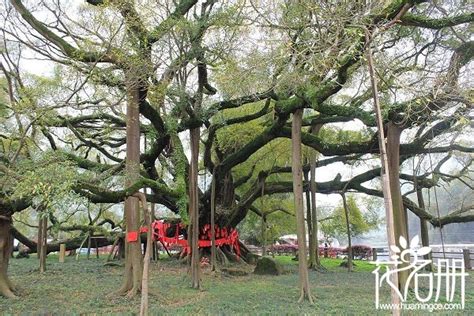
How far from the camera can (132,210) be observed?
283 inches

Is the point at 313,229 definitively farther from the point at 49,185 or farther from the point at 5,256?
the point at 49,185

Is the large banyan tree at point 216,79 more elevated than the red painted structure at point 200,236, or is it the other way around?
the large banyan tree at point 216,79

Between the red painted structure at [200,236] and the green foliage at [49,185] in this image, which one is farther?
Answer: the red painted structure at [200,236]

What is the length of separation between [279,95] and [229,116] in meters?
3.38

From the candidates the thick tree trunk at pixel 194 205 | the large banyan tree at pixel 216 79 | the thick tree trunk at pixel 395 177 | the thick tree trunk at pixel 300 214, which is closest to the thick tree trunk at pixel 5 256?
the large banyan tree at pixel 216 79

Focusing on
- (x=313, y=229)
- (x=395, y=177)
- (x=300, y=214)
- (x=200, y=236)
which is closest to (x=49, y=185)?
(x=300, y=214)

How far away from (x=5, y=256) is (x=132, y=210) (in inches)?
92.0

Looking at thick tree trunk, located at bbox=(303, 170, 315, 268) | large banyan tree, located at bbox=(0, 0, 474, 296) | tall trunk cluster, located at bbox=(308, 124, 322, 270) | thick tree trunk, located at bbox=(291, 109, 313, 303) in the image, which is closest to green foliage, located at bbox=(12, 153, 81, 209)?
large banyan tree, located at bbox=(0, 0, 474, 296)

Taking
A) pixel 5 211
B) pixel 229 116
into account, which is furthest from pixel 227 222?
pixel 5 211

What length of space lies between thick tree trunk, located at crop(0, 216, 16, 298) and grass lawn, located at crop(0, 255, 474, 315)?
0.28 metres

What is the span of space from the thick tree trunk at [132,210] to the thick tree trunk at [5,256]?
184cm

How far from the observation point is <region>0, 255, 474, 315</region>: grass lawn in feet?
18.8

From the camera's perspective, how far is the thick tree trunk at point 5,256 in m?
6.81

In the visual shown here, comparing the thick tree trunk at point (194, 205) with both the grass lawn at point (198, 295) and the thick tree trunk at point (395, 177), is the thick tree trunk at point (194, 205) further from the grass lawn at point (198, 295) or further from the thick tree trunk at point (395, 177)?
the thick tree trunk at point (395, 177)
